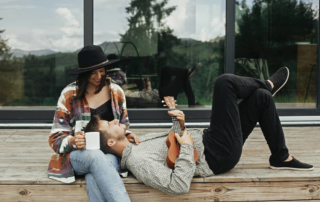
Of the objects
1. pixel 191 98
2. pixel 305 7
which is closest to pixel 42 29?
pixel 191 98

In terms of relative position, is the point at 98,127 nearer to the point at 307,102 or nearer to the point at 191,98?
the point at 191,98

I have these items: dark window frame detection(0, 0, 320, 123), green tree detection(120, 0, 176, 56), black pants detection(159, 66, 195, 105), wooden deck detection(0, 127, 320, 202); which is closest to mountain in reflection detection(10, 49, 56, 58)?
dark window frame detection(0, 0, 320, 123)

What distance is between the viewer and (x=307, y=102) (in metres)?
4.82

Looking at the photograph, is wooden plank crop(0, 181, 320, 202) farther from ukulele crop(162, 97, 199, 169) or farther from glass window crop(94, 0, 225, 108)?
glass window crop(94, 0, 225, 108)

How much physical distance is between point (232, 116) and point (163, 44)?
256cm

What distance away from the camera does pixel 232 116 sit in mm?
2418

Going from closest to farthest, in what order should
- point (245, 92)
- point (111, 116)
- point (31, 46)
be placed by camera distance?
point (245, 92) → point (111, 116) → point (31, 46)

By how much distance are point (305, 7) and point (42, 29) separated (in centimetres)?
346

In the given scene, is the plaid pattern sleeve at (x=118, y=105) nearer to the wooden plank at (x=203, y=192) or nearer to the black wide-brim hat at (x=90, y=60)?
the black wide-brim hat at (x=90, y=60)

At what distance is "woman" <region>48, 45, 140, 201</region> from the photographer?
219 cm

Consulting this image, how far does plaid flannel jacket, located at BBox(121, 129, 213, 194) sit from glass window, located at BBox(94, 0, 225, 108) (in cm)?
230

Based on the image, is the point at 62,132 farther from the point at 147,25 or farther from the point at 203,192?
the point at 147,25

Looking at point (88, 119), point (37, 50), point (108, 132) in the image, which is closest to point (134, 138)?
point (108, 132)

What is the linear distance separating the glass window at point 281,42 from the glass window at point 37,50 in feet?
7.00
